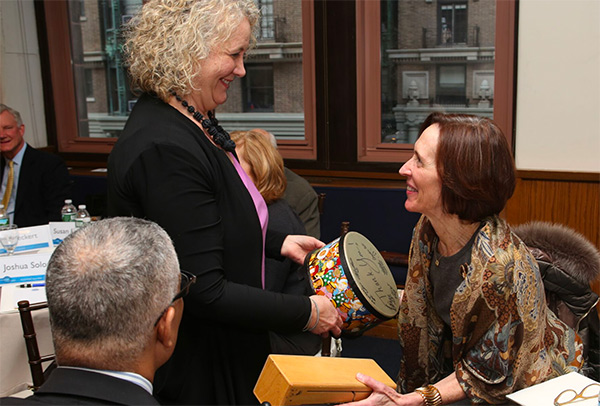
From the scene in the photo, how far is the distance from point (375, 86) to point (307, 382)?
361 cm

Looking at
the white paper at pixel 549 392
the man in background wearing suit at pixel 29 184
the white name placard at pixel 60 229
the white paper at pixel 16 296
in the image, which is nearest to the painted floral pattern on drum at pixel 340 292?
the white paper at pixel 549 392

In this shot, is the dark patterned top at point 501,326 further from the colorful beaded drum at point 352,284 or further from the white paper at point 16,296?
the white paper at point 16,296

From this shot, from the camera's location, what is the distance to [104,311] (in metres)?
1.00

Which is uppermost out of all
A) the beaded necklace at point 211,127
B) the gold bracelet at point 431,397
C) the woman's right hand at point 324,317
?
the beaded necklace at point 211,127

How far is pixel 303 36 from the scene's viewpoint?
187 inches

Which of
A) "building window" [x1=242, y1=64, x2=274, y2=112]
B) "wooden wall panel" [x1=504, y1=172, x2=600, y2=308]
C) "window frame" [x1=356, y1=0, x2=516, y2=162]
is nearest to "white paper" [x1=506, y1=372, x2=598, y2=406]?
"wooden wall panel" [x1=504, y1=172, x2=600, y2=308]

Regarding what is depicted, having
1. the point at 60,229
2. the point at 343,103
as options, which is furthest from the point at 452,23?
the point at 60,229

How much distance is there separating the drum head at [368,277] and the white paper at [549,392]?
403 millimetres

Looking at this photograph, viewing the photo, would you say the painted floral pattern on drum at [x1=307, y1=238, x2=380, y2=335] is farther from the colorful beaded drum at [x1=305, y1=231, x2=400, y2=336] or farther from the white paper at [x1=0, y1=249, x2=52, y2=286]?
the white paper at [x1=0, y1=249, x2=52, y2=286]

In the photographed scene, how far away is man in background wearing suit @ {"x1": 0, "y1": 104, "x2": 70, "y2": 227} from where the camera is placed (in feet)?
13.9

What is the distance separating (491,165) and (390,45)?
3171 mm

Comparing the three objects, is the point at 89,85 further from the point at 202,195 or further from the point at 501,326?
the point at 501,326

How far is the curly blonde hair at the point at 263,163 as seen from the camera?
9.07 feet

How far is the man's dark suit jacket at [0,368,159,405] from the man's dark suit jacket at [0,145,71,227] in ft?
11.5
